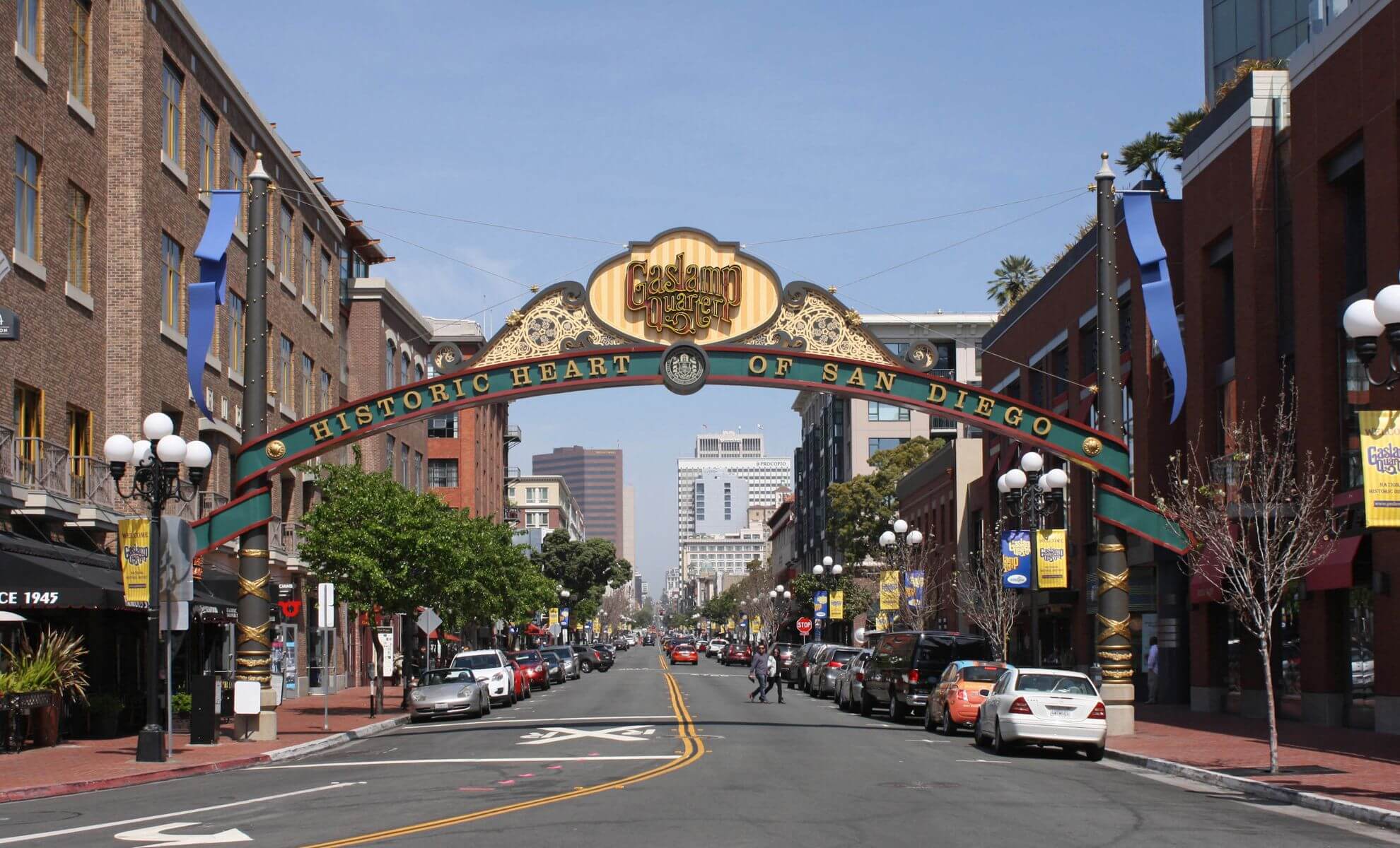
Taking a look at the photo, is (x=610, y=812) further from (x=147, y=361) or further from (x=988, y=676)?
(x=147, y=361)

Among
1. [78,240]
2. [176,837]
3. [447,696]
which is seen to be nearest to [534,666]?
[447,696]

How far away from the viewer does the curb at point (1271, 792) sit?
16.0 metres

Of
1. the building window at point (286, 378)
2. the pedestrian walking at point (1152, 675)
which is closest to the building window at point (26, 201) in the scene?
the building window at point (286, 378)

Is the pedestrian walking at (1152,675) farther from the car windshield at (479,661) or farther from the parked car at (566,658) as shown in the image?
the parked car at (566,658)

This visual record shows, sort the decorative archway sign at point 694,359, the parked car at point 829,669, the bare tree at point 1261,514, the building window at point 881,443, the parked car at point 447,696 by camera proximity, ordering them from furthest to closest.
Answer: the building window at point 881,443 → the parked car at point 829,669 → the parked car at point 447,696 → the decorative archway sign at point 694,359 → the bare tree at point 1261,514

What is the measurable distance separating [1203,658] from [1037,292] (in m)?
19.5

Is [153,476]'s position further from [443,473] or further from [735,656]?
[735,656]

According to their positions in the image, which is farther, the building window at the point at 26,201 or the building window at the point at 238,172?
the building window at the point at 238,172

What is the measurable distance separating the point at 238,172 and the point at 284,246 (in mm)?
4528

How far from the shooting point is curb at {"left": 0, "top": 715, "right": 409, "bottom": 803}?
1919 cm

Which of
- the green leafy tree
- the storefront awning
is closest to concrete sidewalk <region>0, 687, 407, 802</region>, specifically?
the storefront awning

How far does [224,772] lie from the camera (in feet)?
73.7

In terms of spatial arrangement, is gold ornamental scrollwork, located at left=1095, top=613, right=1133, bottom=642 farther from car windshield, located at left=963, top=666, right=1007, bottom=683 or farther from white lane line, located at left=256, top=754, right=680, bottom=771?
white lane line, located at left=256, top=754, right=680, bottom=771

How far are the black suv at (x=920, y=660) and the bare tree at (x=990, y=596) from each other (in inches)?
231
